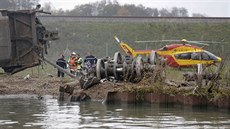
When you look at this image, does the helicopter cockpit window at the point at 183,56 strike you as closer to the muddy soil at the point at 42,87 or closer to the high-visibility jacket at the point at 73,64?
the high-visibility jacket at the point at 73,64

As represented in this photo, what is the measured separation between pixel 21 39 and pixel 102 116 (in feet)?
28.9

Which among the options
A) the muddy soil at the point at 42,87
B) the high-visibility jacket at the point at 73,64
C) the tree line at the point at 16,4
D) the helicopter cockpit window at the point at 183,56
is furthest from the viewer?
the tree line at the point at 16,4

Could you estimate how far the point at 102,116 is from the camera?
16344mm

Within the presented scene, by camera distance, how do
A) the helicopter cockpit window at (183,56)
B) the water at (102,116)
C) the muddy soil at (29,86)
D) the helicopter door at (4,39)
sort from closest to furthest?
the water at (102,116) < the helicopter door at (4,39) < the muddy soil at (29,86) < the helicopter cockpit window at (183,56)

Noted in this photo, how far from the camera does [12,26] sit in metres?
23.9

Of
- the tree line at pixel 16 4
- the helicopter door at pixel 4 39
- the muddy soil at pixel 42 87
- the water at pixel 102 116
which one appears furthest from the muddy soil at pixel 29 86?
the tree line at pixel 16 4

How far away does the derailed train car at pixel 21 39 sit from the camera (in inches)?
918

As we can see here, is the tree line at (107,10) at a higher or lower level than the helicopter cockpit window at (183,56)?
higher

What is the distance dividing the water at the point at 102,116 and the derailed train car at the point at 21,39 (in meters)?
3.54

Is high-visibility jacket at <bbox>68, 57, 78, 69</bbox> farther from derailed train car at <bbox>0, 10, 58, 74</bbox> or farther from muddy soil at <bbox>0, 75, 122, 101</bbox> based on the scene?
derailed train car at <bbox>0, 10, 58, 74</bbox>

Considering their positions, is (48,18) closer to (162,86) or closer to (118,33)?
(118,33)

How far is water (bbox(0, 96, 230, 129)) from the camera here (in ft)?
47.2

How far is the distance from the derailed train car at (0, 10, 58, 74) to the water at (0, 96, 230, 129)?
139 inches

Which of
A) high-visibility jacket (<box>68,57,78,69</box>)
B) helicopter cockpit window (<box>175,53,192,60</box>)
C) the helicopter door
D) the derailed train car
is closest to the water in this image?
the helicopter door
